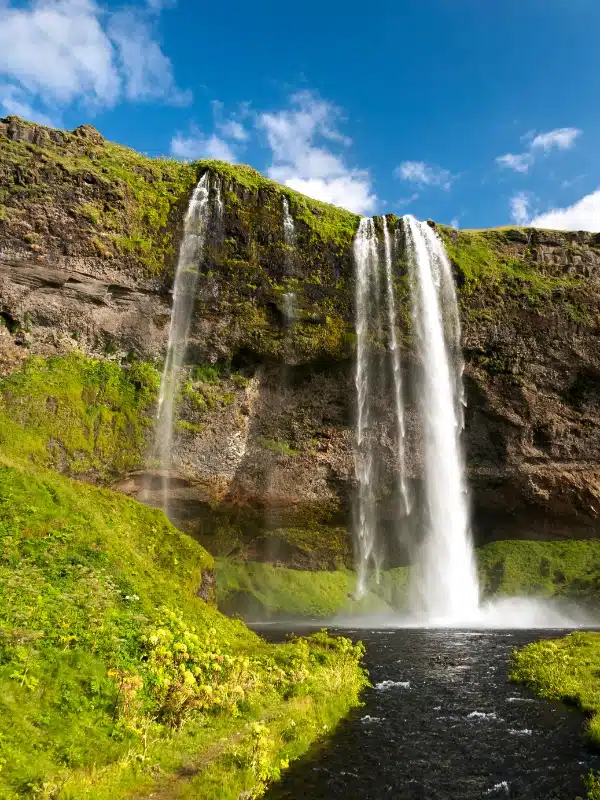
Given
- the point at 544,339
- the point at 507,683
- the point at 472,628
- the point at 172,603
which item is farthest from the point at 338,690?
the point at 544,339

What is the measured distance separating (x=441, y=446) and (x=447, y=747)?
103 feet

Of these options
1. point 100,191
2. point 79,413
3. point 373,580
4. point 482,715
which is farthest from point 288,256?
point 482,715

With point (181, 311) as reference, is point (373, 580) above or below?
below

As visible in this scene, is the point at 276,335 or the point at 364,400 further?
the point at 364,400

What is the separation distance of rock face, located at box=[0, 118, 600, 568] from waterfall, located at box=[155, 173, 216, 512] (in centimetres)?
65

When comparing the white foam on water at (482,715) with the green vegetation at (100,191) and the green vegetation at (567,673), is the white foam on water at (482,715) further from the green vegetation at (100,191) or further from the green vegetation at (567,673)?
the green vegetation at (100,191)

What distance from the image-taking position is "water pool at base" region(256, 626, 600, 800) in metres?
9.05

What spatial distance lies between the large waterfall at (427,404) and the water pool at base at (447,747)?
23.7 metres

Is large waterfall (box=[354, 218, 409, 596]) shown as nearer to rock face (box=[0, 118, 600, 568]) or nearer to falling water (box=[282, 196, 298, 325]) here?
rock face (box=[0, 118, 600, 568])


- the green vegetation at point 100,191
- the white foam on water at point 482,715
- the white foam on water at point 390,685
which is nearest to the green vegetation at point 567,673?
the white foam on water at point 482,715

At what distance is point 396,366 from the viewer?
134 feet

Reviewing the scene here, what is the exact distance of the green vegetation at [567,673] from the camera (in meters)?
13.5

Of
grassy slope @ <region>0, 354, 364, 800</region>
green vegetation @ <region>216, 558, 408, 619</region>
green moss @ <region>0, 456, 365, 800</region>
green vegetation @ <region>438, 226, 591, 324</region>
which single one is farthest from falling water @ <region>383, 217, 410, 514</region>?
green moss @ <region>0, 456, 365, 800</region>

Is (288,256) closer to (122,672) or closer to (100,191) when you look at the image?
(100,191)
